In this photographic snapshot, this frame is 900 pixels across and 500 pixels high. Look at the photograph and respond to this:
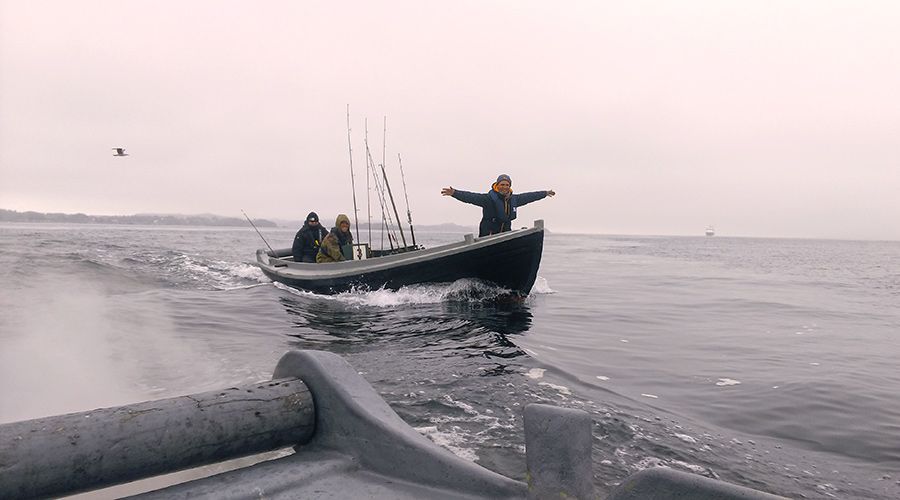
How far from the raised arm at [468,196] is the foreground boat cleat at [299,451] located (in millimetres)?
9600

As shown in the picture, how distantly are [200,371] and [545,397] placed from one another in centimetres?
414

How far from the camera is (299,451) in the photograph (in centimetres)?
256

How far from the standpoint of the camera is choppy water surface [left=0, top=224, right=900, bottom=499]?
4125mm

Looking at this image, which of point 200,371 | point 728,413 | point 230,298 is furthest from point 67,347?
point 728,413

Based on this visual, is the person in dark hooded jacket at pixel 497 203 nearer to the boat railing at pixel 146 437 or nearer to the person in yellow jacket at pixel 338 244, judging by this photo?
the person in yellow jacket at pixel 338 244

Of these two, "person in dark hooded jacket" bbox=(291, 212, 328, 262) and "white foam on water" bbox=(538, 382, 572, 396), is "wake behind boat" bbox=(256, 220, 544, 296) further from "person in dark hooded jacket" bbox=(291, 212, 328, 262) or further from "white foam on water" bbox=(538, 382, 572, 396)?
"white foam on water" bbox=(538, 382, 572, 396)

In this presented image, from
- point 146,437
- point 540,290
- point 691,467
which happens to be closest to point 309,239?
point 540,290

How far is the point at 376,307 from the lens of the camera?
11.3m

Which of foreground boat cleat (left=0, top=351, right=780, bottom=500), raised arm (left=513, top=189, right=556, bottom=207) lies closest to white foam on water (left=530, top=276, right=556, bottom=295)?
raised arm (left=513, top=189, right=556, bottom=207)

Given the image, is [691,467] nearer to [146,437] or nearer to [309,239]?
[146,437]

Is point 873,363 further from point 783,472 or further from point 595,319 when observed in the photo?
point 783,472

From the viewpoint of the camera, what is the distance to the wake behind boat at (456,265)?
36.5 feet

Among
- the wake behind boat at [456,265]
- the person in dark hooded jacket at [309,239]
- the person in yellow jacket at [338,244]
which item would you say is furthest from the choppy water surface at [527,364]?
the person in dark hooded jacket at [309,239]

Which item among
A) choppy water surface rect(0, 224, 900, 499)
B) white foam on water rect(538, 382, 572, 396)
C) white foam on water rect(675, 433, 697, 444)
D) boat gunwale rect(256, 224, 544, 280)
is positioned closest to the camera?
choppy water surface rect(0, 224, 900, 499)
